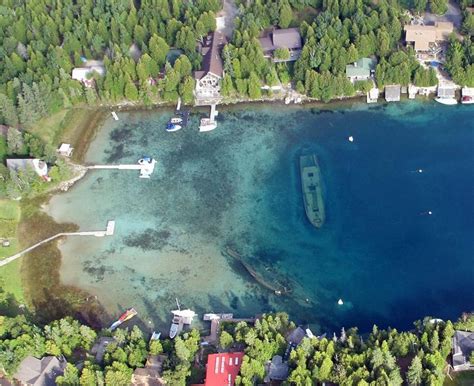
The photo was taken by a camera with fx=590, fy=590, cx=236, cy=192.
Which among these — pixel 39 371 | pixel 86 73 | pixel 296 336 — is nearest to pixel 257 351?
pixel 296 336

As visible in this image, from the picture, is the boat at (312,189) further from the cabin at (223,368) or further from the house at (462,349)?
the cabin at (223,368)

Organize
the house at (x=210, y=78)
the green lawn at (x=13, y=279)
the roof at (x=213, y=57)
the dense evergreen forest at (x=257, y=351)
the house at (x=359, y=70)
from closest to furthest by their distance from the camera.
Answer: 1. the dense evergreen forest at (x=257, y=351)
2. the green lawn at (x=13, y=279)
3. the house at (x=359, y=70)
4. the house at (x=210, y=78)
5. the roof at (x=213, y=57)

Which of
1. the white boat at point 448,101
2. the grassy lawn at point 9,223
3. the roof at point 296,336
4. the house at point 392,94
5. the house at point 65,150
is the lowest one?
the roof at point 296,336

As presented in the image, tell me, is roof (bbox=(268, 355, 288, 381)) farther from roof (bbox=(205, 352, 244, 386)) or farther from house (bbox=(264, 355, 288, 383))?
roof (bbox=(205, 352, 244, 386))

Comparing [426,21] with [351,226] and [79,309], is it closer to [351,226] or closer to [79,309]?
[351,226]

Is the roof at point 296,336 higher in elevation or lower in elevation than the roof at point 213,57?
lower

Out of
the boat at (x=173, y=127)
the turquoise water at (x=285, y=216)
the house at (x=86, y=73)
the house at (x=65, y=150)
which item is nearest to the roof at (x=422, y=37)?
the turquoise water at (x=285, y=216)

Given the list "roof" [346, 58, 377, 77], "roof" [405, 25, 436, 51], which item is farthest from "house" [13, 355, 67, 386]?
"roof" [405, 25, 436, 51]
